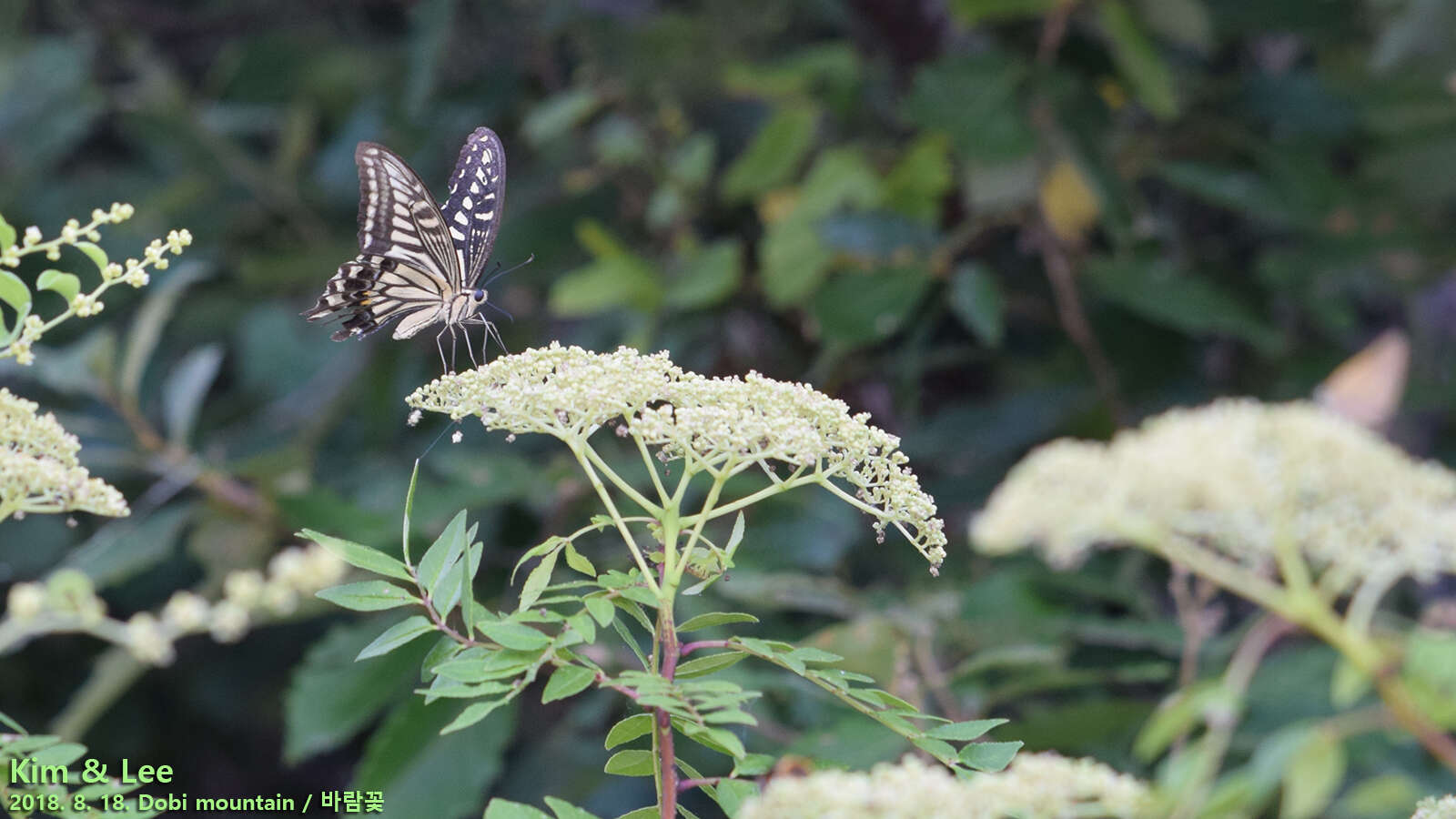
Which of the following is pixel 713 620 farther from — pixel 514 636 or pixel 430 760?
pixel 430 760

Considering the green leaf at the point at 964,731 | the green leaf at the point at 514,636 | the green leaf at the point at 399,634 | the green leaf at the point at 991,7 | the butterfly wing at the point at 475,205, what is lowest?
the green leaf at the point at 964,731

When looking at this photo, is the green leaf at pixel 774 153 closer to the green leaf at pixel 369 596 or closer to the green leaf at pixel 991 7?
the green leaf at pixel 991 7

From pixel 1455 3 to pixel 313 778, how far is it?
95.5 inches

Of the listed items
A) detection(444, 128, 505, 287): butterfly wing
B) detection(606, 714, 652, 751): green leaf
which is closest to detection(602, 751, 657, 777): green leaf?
detection(606, 714, 652, 751): green leaf

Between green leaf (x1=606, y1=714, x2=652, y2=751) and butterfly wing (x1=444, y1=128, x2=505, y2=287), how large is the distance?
64 cm

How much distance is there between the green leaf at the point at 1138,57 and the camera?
5.62 feet

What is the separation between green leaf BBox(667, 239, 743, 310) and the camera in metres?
1.86

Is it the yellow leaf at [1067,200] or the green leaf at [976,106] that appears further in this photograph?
the yellow leaf at [1067,200]

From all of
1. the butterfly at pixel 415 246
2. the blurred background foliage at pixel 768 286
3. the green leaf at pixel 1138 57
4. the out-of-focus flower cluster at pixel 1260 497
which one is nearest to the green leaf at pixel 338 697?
the blurred background foliage at pixel 768 286

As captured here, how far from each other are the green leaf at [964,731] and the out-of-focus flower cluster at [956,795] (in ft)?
0.32

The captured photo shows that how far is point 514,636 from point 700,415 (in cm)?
13

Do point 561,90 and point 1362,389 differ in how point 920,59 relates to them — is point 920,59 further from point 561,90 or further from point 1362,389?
point 1362,389

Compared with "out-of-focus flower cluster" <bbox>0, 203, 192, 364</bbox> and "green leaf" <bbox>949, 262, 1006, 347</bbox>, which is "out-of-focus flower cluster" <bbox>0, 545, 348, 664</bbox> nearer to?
"out-of-focus flower cluster" <bbox>0, 203, 192, 364</bbox>

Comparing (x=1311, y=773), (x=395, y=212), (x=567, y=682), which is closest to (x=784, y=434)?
(x=567, y=682)
